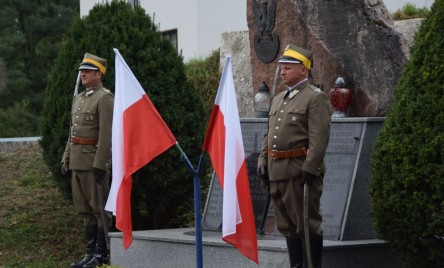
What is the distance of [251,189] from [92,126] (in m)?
1.47

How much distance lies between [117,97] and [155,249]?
2.34 meters

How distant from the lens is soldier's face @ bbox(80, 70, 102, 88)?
9344mm

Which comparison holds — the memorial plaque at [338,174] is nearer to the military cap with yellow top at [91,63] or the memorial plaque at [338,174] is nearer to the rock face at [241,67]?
the military cap with yellow top at [91,63]

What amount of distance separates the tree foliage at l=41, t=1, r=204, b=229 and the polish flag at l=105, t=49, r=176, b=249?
3126mm

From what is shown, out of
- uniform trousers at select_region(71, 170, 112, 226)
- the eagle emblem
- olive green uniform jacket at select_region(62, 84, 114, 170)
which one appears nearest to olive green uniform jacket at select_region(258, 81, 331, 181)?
olive green uniform jacket at select_region(62, 84, 114, 170)

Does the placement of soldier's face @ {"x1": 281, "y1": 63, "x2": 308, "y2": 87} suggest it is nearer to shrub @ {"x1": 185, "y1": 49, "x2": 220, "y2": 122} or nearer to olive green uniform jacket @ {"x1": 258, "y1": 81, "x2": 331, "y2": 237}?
olive green uniform jacket @ {"x1": 258, "y1": 81, "x2": 331, "y2": 237}

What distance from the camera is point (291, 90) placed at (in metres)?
7.63

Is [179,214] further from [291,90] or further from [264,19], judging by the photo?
[291,90]

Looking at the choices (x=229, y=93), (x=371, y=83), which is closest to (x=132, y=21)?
(x=371, y=83)

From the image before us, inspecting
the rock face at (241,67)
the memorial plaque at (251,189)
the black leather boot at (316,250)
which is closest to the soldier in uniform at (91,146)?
the memorial plaque at (251,189)

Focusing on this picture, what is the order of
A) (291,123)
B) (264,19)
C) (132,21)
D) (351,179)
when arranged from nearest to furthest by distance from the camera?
(291,123) → (351,179) → (264,19) → (132,21)

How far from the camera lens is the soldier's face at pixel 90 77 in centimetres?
934

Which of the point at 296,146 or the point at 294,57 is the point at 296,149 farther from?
the point at 294,57

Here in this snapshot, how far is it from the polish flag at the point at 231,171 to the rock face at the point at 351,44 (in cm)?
277
